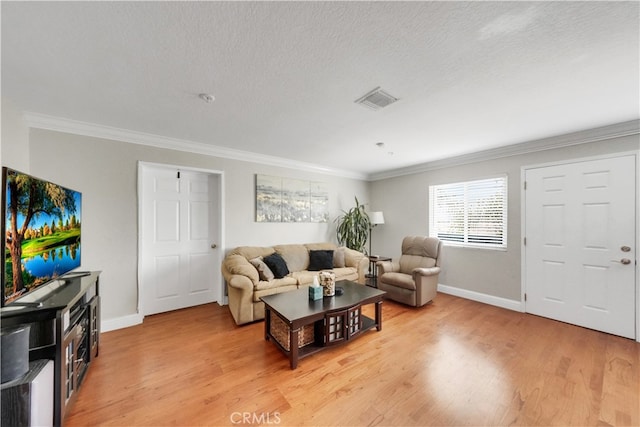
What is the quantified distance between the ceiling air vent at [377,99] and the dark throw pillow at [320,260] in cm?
260

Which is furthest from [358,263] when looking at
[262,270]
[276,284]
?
[262,270]

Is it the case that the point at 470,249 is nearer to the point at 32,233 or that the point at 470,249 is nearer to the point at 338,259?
the point at 338,259

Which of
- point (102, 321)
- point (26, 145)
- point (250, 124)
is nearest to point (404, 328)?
point (250, 124)

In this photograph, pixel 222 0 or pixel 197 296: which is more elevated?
pixel 222 0

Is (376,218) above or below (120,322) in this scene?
above

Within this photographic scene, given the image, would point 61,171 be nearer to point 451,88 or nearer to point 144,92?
point 144,92

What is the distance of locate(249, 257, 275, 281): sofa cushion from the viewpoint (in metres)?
3.27

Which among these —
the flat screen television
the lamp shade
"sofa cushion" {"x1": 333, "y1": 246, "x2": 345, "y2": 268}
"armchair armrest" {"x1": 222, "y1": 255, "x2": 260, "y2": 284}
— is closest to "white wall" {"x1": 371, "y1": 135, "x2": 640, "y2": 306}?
the lamp shade

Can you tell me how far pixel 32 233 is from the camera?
1.54 meters

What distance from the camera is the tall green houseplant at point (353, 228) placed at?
4.99 metres

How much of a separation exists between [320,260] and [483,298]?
8.76 feet

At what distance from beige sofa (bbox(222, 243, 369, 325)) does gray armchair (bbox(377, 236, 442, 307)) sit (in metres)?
0.52

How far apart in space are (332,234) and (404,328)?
2537 mm

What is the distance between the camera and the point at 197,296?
3617 millimetres
